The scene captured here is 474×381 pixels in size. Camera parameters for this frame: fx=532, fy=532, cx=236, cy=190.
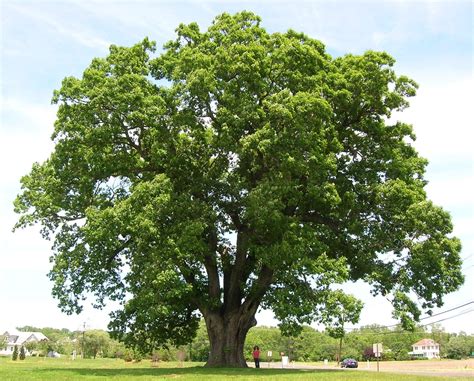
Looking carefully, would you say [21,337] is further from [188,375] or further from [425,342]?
[188,375]

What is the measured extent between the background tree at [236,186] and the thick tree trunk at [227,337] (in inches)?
2.8

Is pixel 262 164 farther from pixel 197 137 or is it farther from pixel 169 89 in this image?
pixel 169 89

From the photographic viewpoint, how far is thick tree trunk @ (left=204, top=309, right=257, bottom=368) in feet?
91.2

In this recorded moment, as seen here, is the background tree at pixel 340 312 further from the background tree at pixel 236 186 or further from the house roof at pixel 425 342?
the house roof at pixel 425 342

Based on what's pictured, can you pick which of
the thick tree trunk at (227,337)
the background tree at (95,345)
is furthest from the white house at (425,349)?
the thick tree trunk at (227,337)

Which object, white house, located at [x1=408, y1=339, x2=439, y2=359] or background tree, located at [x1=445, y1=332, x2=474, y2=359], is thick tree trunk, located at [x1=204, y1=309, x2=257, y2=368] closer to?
background tree, located at [x1=445, y1=332, x2=474, y2=359]

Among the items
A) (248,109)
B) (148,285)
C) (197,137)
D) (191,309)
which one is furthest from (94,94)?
(191,309)

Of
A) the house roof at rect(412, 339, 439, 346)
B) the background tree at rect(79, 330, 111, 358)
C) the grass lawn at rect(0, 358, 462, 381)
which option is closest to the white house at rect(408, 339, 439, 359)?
the house roof at rect(412, 339, 439, 346)

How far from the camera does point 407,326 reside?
25.2 meters

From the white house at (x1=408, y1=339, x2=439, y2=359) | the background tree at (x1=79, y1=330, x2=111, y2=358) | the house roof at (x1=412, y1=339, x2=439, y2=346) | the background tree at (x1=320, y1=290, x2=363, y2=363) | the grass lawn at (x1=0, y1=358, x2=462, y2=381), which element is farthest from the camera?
the house roof at (x1=412, y1=339, x2=439, y2=346)

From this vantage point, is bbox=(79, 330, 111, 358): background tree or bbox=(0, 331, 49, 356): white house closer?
bbox=(79, 330, 111, 358): background tree

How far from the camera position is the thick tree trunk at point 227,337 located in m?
27.8

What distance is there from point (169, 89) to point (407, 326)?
16173mm

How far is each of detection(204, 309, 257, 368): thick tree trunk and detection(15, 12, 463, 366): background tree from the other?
2.8 inches
